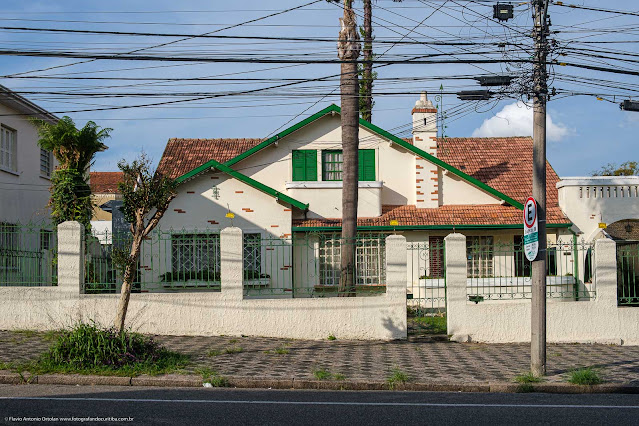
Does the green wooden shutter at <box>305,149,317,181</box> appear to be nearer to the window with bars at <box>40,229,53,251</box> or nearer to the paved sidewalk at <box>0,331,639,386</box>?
the paved sidewalk at <box>0,331,639,386</box>

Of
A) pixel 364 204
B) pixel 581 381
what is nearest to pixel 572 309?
pixel 581 381

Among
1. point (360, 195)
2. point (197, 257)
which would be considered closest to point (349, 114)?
point (197, 257)

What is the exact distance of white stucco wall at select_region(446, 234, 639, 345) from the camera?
48.9ft

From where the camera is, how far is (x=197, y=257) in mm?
15117

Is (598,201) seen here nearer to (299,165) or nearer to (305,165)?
(305,165)

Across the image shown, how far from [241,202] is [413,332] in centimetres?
749

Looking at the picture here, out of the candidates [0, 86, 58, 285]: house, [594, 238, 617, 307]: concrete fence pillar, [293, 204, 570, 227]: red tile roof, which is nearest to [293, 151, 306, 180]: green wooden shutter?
[293, 204, 570, 227]: red tile roof

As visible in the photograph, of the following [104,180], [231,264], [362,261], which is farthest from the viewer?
[104,180]

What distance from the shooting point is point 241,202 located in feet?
68.5

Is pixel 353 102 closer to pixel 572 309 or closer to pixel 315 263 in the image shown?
pixel 315 263

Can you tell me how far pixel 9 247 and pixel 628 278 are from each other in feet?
43.5

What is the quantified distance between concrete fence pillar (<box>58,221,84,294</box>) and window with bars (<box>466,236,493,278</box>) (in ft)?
27.3

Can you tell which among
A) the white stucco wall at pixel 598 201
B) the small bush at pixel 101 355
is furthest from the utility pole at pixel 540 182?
the white stucco wall at pixel 598 201

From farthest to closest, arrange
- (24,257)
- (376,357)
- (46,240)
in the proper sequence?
(46,240) < (24,257) < (376,357)
